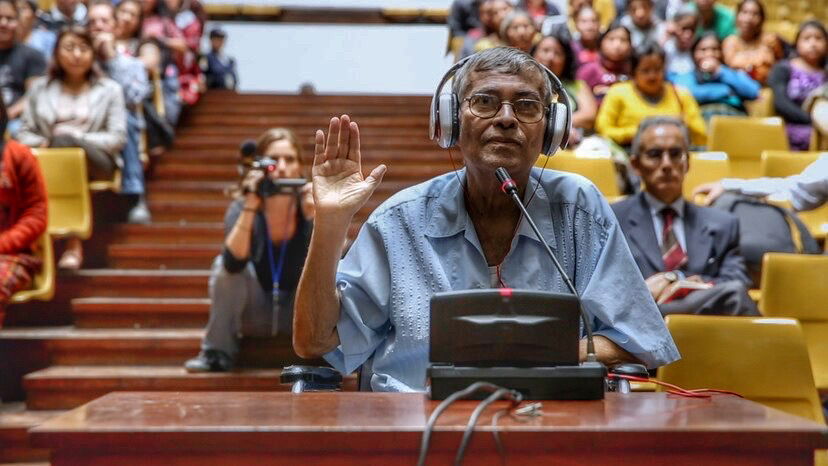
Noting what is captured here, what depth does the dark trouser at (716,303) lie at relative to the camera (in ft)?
8.67

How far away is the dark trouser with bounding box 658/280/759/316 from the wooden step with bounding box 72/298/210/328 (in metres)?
1.64

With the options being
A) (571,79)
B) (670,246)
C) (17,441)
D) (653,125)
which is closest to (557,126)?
(670,246)

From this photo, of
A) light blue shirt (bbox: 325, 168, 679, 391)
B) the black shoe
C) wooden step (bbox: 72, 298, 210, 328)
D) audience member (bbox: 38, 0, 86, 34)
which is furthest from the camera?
audience member (bbox: 38, 0, 86, 34)

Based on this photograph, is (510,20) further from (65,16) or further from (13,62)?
(65,16)

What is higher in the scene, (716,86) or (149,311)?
(716,86)

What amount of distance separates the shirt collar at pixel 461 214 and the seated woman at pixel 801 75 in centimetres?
356

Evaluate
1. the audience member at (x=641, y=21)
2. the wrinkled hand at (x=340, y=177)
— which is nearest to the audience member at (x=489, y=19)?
the audience member at (x=641, y=21)

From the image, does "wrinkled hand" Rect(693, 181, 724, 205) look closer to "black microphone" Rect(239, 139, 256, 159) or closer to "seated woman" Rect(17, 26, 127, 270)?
"black microphone" Rect(239, 139, 256, 159)

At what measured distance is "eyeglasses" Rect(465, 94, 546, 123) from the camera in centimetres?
158

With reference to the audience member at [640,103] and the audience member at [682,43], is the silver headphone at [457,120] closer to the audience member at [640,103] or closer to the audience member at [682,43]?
the audience member at [640,103]

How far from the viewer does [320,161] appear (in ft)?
4.78

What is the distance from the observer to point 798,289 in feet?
8.66

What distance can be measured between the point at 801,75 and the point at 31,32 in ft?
12.2

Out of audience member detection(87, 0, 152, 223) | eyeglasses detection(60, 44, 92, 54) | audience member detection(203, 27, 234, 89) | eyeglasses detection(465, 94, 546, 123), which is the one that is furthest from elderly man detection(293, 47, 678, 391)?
audience member detection(203, 27, 234, 89)
